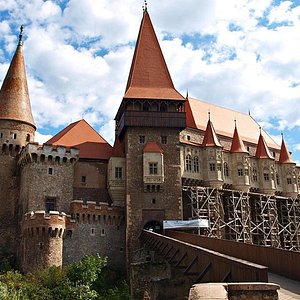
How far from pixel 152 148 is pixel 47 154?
7.91m

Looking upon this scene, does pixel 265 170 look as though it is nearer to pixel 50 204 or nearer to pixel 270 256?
pixel 50 204

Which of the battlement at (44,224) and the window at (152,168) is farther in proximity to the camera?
the window at (152,168)

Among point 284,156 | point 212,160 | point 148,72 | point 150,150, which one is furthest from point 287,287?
point 284,156

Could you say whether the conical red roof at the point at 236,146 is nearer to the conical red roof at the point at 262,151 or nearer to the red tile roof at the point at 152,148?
the conical red roof at the point at 262,151

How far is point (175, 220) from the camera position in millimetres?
30250

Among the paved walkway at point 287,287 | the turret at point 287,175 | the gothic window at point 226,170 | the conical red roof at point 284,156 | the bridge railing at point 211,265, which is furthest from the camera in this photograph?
the conical red roof at point 284,156

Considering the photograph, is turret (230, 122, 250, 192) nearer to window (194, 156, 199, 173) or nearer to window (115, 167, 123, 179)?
window (194, 156, 199, 173)

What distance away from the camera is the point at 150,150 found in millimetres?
31031

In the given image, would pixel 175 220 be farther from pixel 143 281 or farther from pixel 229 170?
pixel 229 170

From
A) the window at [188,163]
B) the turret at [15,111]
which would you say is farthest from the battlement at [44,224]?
the window at [188,163]

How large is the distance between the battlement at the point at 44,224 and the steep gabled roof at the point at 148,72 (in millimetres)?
11043

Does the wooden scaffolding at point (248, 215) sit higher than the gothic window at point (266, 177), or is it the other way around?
the gothic window at point (266, 177)

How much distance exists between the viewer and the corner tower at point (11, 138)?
1225 inches

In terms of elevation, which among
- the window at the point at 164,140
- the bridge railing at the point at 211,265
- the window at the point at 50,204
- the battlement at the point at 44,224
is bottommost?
the bridge railing at the point at 211,265
